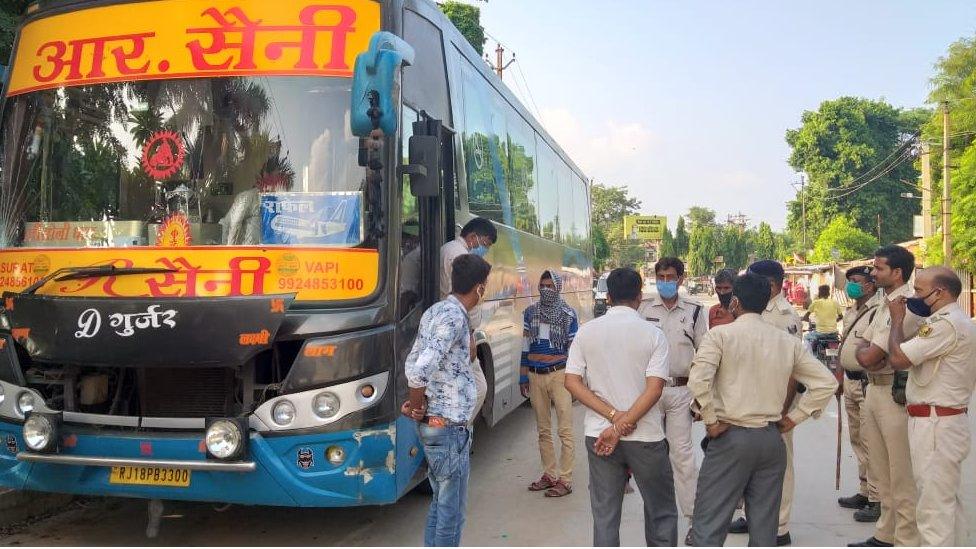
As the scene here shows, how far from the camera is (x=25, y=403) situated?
4793mm

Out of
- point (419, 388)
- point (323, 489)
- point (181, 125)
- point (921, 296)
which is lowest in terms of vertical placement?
point (323, 489)

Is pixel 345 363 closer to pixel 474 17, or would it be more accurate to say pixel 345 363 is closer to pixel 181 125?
pixel 181 125

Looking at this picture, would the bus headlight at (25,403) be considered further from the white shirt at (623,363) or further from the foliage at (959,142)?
the foliage at (959,142)

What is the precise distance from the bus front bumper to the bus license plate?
2cm

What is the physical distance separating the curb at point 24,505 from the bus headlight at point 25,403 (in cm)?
115

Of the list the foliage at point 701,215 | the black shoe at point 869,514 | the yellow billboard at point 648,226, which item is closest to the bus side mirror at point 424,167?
the black shoe at point 869,514

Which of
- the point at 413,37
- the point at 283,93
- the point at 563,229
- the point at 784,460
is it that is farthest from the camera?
the point at 563,229

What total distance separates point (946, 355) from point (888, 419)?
69cm

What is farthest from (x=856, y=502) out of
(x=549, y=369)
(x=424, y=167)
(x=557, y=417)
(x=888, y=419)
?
(x=424, y=167)

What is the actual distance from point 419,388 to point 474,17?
2153cm

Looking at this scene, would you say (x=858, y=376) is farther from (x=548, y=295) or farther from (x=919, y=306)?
(x=548, y=295)

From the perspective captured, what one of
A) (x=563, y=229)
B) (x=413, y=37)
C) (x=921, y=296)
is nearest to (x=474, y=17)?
(x=563, y=229)

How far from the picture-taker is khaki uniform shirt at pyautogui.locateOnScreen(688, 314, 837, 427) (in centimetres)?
393

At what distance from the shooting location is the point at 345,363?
4.55m
